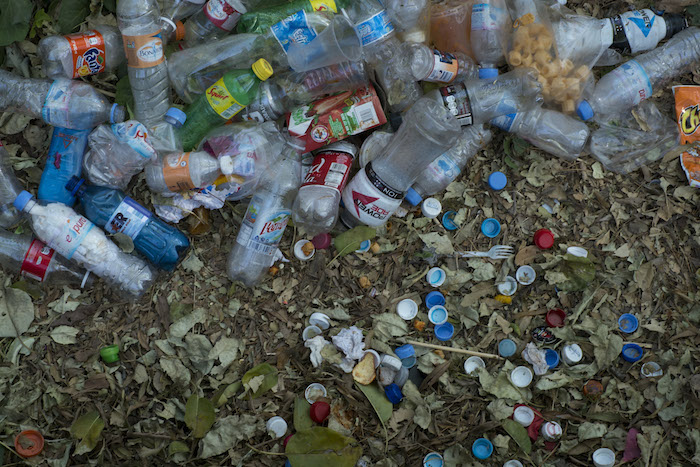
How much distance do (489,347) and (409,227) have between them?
0.75m

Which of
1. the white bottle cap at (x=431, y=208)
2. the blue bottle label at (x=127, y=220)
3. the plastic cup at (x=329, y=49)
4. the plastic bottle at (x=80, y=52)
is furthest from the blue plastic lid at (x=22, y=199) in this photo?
the white bottle cap at (x=431, y=208)

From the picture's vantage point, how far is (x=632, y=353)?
278 cm

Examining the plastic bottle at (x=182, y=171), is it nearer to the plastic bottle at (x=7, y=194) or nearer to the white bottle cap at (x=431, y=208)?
the plastic bottle at (x=7, y=194)

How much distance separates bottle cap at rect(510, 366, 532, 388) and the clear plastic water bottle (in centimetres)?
137

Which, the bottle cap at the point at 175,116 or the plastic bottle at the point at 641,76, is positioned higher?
the bottle cap at the point at 175,116

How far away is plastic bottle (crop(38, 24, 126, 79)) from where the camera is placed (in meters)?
2.80

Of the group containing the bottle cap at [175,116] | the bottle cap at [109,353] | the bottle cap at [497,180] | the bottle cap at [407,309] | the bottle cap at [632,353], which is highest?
the bottle cap at [175,116]

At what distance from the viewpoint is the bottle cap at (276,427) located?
2684 mm

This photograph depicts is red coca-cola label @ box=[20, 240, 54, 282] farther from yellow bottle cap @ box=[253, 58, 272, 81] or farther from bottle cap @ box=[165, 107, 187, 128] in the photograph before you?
yellow bottle cap @ box=[253, 58, 272, 81]

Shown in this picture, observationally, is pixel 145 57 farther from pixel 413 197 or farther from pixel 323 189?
pixel 413 197

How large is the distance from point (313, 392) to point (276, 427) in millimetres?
242

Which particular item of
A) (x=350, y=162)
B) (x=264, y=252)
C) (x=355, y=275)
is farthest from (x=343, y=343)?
(x=350, y=162)

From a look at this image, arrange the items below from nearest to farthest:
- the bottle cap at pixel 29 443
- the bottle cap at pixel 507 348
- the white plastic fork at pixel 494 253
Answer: the bottle cap at pixel 29 443
the bottle cap at pixel 507 348
the white plastic fork at pixel 494 253

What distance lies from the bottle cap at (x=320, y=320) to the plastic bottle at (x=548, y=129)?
1391mm
